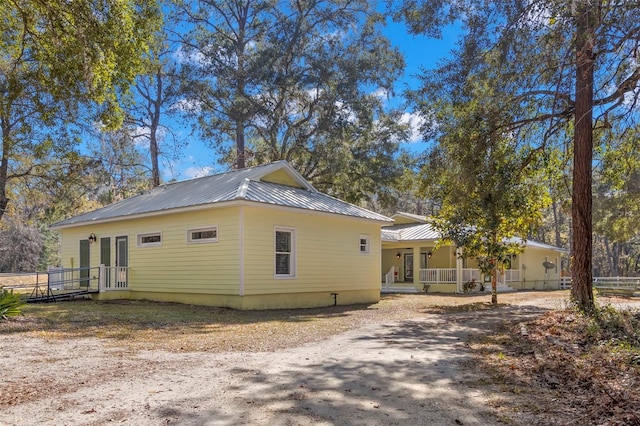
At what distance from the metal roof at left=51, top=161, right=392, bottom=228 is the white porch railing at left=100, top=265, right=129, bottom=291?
174cm

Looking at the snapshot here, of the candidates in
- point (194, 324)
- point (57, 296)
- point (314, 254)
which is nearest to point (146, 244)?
point (57, 296)

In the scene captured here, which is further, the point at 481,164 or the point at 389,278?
the point at 389,278

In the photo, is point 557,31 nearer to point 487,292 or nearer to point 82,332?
point 82,332

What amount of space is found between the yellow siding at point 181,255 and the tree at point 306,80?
9540 millimetres

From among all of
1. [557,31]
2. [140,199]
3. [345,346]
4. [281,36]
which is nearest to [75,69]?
[345,346]

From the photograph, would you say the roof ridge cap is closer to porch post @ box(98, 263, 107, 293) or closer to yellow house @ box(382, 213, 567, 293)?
porch post @ box(98, 263, 107, 293)

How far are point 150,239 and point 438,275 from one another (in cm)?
1413

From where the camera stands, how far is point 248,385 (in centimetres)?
504

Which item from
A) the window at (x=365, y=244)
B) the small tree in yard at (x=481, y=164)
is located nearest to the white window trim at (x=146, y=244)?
the window at (x=365, y=244)

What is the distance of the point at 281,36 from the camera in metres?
23.8

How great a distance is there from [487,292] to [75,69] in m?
20.6

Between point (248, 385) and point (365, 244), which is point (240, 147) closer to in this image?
point (365, 244)

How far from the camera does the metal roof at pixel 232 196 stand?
13.8m

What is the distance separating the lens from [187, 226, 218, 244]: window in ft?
44.8
